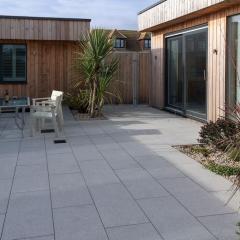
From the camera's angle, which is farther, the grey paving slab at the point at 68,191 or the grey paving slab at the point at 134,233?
the grey paving slab at the point at 68,191

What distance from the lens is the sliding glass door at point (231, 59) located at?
8.12 metres

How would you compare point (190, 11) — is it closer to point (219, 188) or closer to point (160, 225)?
point (219, 188)

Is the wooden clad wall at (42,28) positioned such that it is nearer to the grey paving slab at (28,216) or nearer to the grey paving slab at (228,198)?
the grey paving slab at (28,216)

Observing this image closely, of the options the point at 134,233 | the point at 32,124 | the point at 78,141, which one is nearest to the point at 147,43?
the point at 32,124

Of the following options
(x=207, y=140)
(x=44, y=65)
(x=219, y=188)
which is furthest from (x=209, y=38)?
(x=44, y=65)

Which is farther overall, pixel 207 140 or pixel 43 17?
pixel 43 17

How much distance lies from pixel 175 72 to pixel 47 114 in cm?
482

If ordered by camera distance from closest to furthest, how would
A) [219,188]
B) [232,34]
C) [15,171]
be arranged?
[219,188] → [15,171] → [232,34]

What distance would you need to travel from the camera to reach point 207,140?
271 inches

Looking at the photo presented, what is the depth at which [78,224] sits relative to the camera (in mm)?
3760

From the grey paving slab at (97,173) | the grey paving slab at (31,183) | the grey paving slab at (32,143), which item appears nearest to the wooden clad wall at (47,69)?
the grey paving slab at (32,143)

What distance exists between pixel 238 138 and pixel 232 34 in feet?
18.3

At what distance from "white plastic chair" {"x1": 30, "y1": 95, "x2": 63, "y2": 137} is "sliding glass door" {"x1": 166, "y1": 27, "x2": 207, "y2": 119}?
3270mm

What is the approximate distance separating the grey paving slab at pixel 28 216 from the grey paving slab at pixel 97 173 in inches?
25.7
